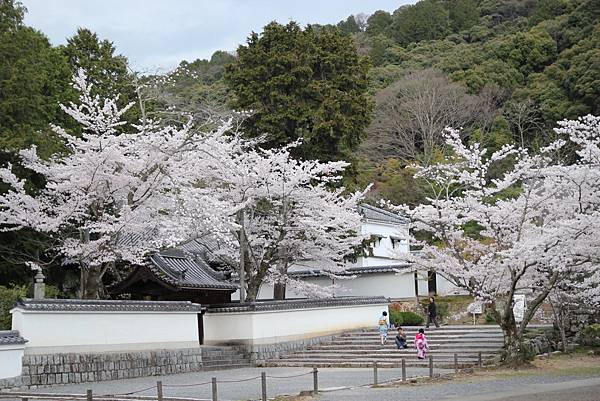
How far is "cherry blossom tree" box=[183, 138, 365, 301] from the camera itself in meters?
25.4

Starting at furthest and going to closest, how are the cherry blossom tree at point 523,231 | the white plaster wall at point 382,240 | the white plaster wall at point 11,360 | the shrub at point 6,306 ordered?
the white plaster wall at point 382,240 → the shrub at point 6,306 → the cherry blossom tree at point 523,231 → the white plaster wall at point 11,360

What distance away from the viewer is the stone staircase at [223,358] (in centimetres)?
2142

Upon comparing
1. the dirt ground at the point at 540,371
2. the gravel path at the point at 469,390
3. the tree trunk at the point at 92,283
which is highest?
the tree trunk at the point at 92,283

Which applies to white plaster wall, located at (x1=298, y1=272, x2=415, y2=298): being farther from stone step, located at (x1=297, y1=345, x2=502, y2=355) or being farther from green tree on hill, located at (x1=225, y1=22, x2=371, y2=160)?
stone step, located at (x1=297, y1=345, x2=502, y2=355)

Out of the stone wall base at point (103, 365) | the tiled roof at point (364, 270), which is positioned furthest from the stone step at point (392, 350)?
the tiled roof at point (364, 270)

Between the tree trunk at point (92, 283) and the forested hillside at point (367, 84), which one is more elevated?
the forested hillside at point (367, 84)

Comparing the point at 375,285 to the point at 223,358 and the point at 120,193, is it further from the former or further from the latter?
the point at 120,193

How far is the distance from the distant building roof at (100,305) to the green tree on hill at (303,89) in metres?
10.3

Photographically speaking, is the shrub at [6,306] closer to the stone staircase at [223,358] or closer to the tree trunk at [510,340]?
the stone staircase at [223,358]

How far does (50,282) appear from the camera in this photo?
26.5m

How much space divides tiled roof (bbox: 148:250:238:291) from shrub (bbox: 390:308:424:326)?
7.64 meters

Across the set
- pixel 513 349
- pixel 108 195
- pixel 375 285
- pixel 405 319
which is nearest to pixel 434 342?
pixel 513 349

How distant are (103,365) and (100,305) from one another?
4.86 ft

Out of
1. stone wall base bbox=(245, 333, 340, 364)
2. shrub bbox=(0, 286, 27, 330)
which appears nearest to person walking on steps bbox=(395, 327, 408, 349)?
stone wall base bbox=(245, 333, 340, 364)
